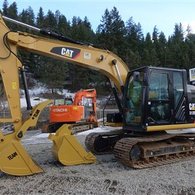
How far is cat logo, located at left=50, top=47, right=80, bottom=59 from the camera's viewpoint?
29.2 feet

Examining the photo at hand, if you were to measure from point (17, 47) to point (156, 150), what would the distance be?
386 centimetres

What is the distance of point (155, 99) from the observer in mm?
9188

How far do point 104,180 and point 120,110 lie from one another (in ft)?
8.91

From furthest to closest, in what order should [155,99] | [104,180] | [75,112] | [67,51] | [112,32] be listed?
[112,32], [75,112], [155,99], [67,51], [104,180]

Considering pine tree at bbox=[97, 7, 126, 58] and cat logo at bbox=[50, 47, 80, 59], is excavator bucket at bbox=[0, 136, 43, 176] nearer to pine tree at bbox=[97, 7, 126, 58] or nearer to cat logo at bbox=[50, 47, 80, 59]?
cat logo at bbox=[50, 47, 80, 59]

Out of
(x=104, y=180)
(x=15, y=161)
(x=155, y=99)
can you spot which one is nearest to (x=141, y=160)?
(x=155, y=99)

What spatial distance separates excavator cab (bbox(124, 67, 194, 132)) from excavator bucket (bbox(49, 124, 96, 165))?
147 centimetres

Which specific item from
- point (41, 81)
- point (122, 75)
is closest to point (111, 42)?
point (41, 81)

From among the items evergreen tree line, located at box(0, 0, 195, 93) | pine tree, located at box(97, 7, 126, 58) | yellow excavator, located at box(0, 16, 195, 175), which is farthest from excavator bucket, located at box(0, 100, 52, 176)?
pine tree, located at box(97, 7, 126, 58)

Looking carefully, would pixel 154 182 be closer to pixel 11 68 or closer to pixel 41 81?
pixel 11 68

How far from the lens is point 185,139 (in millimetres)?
10000

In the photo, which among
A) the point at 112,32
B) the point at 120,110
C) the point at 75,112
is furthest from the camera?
the point at 112,32

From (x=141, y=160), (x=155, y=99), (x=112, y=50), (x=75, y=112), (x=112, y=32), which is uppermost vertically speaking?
(x=112, y=32)

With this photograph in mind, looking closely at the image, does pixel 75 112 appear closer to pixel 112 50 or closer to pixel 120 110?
pixel 120 110
